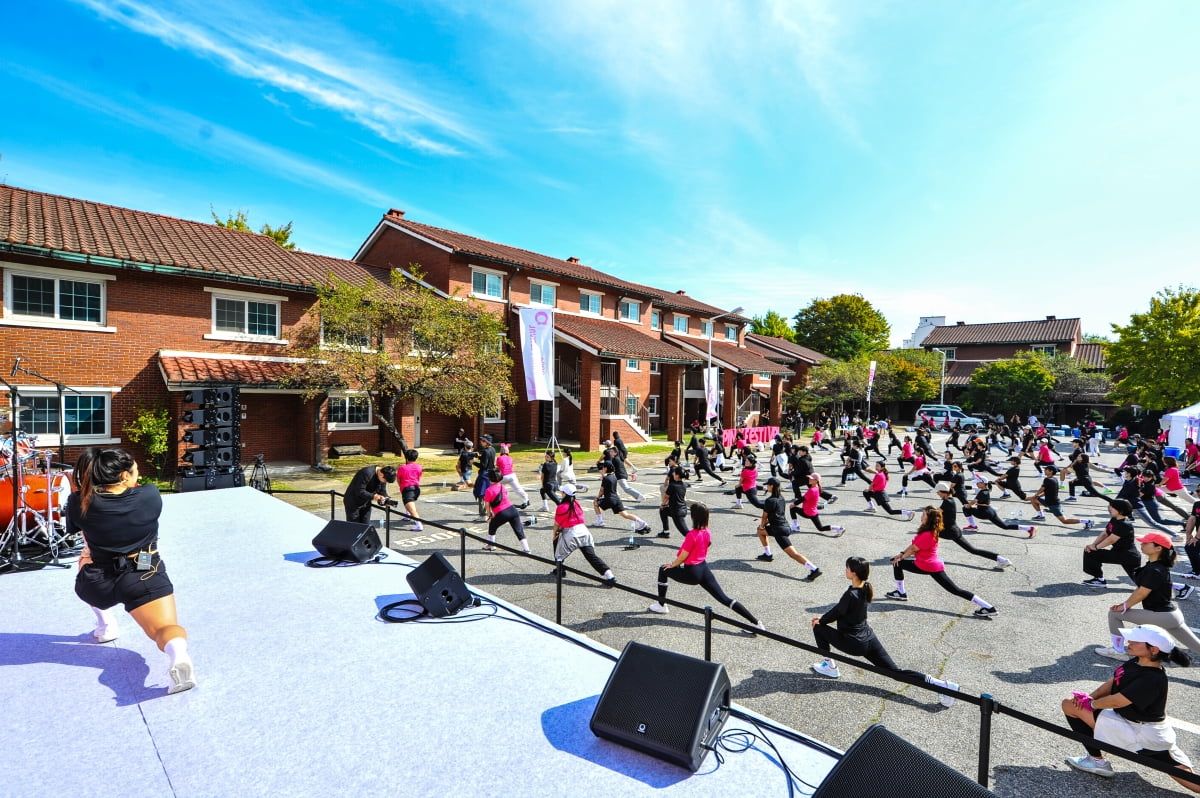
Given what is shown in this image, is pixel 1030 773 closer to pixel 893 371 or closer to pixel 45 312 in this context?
pixel 45 312

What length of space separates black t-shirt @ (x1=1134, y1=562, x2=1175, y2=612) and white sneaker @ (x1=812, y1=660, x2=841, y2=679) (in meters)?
3.31

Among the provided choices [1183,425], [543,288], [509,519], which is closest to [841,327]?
[1183,425]

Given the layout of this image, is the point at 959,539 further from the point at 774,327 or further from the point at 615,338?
the point at 774,327

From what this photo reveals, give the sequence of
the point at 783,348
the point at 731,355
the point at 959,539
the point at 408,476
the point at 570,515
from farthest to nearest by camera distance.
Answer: the point at 783,348
the point at 731,355
the point at 408,476
the point at 959,539
the point at 570,515

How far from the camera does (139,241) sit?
1798 centimetres

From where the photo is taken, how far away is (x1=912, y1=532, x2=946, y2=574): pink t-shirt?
299 inches

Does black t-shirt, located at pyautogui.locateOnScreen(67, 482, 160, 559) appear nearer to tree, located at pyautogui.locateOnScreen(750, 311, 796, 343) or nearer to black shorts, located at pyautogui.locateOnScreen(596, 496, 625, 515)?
black shorts, located at pyautogui.locateOnScreen(596, 496, 625, 515)

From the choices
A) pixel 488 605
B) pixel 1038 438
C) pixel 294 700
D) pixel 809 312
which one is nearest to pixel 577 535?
pixel 488 605

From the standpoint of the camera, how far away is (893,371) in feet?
165

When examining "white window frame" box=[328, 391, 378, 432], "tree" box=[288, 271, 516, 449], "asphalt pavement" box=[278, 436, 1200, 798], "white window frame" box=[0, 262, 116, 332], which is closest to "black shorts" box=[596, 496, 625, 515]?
"asphalt pavement" box=[278, 436, 1200, 798]

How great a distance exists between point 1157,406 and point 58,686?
150 feet

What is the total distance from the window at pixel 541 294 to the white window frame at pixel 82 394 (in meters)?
16.4

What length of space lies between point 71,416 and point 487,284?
15.2 metres

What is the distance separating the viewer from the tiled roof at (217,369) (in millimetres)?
16531
